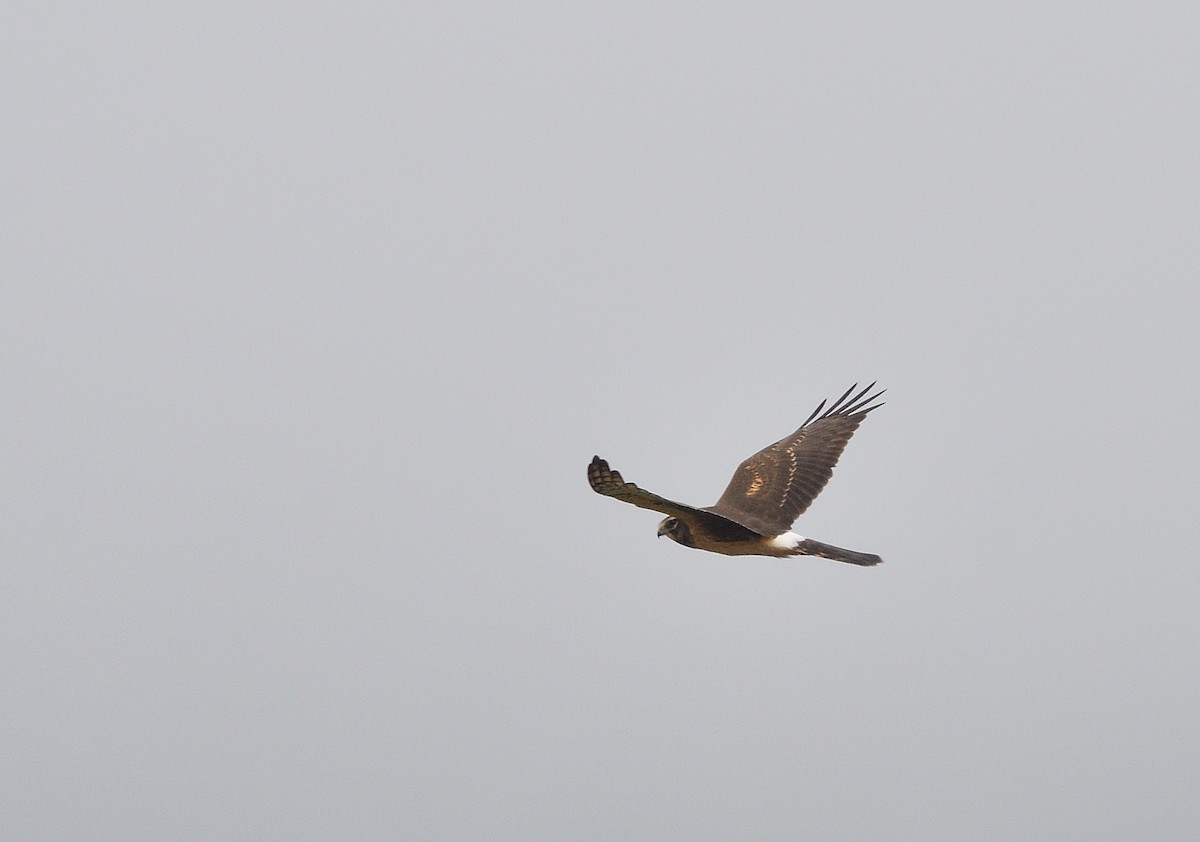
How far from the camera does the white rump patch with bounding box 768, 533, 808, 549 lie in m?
18.9

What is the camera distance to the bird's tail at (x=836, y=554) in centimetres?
1817

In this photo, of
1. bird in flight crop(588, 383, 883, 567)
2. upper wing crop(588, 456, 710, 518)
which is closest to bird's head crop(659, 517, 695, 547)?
bird in flight crop(588, 383, 883, 567)

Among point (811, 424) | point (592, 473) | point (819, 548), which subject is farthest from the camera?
point (811, 424)

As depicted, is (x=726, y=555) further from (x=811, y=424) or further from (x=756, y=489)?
(x=811, y=424)

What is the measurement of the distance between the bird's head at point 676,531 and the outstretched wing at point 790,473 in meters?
0.96

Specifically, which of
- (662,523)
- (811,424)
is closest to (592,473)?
(662,523)

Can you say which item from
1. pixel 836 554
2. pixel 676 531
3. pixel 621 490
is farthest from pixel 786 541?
pixel 621 490

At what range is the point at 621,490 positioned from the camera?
586 inches

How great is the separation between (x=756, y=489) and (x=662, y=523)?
93.1 inches

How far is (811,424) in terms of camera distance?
22531 millimetres

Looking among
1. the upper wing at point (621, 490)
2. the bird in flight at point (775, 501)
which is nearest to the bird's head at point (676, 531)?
the bird in flight at point (775, 501)

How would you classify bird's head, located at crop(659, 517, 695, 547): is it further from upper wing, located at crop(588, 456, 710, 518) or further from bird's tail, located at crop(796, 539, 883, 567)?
upper wing, located at crop(588, 456, 710, 518)

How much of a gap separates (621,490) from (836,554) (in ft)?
14.6

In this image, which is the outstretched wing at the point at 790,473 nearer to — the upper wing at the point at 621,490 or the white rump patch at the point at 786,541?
the white rump patch at the point at 786,541
